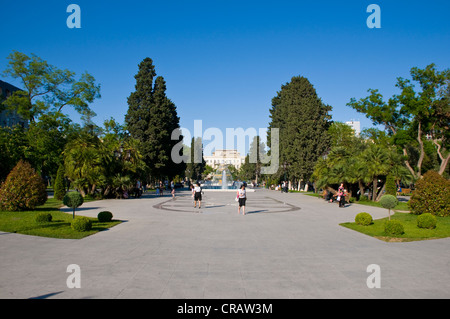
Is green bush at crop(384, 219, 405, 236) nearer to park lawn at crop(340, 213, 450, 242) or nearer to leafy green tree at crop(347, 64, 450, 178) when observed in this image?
park lawn at crop(340, 213, 450, 242)

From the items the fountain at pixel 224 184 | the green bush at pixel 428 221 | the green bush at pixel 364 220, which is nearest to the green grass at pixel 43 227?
the green bush at pixel 364 220

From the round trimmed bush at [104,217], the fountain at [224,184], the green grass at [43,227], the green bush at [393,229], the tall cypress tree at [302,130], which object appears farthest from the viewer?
the fountain at [224,184]

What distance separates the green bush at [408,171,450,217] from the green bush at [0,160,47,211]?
20493mm

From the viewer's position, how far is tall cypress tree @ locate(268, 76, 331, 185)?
4940 centimetres

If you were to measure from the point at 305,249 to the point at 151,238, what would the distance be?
5.03m

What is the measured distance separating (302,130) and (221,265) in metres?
44.0

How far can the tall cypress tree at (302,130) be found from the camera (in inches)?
1945

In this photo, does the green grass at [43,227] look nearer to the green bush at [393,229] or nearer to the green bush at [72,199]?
the green bush at [72,199]

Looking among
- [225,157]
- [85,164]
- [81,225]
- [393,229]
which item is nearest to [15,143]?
[85,164]

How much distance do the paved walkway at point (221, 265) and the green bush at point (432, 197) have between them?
758cm

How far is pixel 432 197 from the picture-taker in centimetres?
1828
